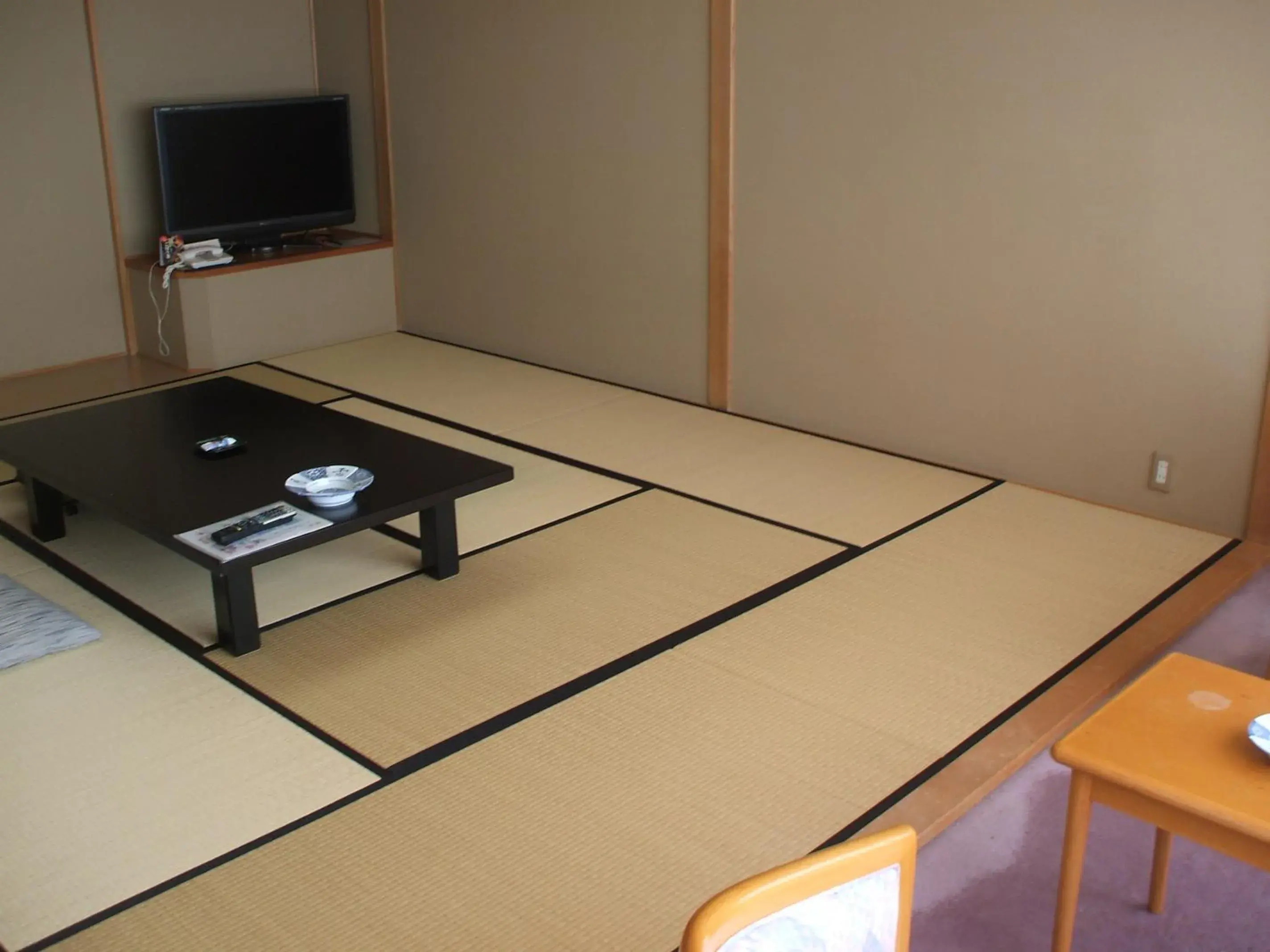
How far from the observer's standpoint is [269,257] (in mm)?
5812

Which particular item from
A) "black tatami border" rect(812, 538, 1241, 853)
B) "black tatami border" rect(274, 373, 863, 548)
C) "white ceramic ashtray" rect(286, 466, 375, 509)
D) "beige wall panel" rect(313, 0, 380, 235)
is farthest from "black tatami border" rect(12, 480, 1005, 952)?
"beige wall panel" rect(313, 0, 380, 235)

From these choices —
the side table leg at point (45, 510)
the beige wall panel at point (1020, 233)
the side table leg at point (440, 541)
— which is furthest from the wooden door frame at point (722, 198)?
the side table leg at point (45, 510)

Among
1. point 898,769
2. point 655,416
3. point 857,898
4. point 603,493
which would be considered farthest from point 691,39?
point 857,898

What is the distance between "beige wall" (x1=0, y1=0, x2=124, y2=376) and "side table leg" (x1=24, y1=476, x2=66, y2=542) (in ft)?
6.87

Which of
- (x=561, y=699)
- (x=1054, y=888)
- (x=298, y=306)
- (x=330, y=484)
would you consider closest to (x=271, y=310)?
(x=298, y=306)

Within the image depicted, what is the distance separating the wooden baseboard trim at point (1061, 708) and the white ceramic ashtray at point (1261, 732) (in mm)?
710

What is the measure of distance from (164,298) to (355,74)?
1.43m

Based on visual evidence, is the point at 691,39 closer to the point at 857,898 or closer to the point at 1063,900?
the point at 1063,900

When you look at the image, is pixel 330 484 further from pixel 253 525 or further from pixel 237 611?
pixel 237 611

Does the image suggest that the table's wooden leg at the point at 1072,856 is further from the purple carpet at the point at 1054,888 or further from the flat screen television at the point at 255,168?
the flat screen television at the point at 255,168

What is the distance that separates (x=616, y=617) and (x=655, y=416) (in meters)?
1.78

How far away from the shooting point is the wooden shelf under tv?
5.57 m

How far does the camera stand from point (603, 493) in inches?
161

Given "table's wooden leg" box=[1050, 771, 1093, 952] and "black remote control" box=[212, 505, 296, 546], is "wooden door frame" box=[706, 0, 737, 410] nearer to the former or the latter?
"black remote control" box=[212, 505, 296, 546]
